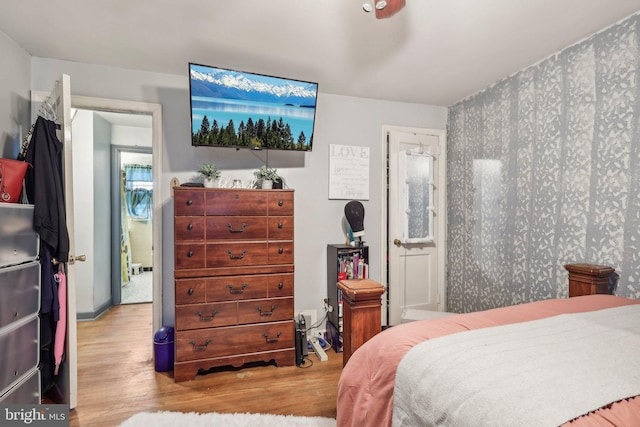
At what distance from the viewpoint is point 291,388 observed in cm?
209

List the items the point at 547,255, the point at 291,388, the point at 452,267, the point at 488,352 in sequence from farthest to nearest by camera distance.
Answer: the point at 452,267 → the point at 547,255 → the point at 291,388 → the point at 488,352

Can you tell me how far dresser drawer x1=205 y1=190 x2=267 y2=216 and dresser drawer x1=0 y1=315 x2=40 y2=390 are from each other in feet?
3.86

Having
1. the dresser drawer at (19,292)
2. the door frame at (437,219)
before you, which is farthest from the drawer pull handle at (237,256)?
the door frame at (437,219)

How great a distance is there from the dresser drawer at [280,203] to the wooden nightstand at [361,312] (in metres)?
1.13

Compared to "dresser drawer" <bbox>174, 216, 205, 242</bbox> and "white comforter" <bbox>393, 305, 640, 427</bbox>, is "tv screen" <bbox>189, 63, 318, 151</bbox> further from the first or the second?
"white comforter" <bbox>393, 305, 640, 427</bbox>

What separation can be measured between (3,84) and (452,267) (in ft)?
13.5

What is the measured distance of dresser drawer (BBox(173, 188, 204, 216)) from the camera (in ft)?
7.02

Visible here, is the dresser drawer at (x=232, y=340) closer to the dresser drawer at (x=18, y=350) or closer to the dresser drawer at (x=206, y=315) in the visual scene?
the dresser drawer at (x=206, y=315)

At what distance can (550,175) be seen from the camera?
2.21 m

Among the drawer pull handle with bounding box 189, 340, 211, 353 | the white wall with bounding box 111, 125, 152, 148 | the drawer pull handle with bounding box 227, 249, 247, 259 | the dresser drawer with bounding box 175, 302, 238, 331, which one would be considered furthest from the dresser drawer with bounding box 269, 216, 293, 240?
the white wall with bounding box 111, 125, 152, 148

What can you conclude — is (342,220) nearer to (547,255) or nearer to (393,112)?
(393,112)

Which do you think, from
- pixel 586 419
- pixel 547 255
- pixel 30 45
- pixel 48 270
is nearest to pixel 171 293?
pixel 48 270

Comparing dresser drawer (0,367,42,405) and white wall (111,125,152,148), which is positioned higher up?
white wall (111,125,152,148)

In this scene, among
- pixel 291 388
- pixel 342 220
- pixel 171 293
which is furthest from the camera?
pixel 342 220
